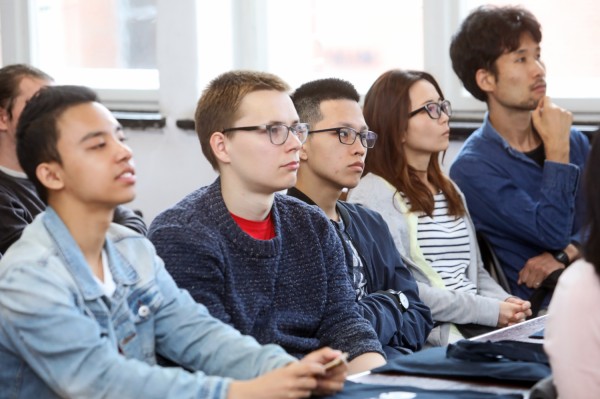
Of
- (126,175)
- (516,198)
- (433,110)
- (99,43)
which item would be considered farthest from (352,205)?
(99,43)

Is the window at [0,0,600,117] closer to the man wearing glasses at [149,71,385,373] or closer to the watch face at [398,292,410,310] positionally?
the watch face at [398,292,410,310]

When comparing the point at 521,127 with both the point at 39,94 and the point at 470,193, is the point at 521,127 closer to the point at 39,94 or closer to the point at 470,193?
the point at 470,193

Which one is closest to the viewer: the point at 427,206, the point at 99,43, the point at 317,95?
the point at 317,95

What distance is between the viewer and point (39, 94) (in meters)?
2.09

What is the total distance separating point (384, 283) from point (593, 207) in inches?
53.7

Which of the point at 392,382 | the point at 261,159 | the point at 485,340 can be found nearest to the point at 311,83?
the point at 261,159

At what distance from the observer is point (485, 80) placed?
399 cm

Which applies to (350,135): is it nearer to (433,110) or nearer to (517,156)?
(433,110)

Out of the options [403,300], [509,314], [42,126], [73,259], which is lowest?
[509,314]

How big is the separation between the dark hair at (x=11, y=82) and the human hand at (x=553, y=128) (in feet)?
5.52

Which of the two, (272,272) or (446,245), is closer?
(272,272)

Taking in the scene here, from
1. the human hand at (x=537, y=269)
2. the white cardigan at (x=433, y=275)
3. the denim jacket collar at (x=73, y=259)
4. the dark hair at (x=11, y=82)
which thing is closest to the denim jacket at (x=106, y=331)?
the denim jacket collar at (x=73, y=259)

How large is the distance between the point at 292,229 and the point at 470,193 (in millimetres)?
1372

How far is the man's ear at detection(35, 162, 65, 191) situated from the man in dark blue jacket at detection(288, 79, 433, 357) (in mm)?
1070
